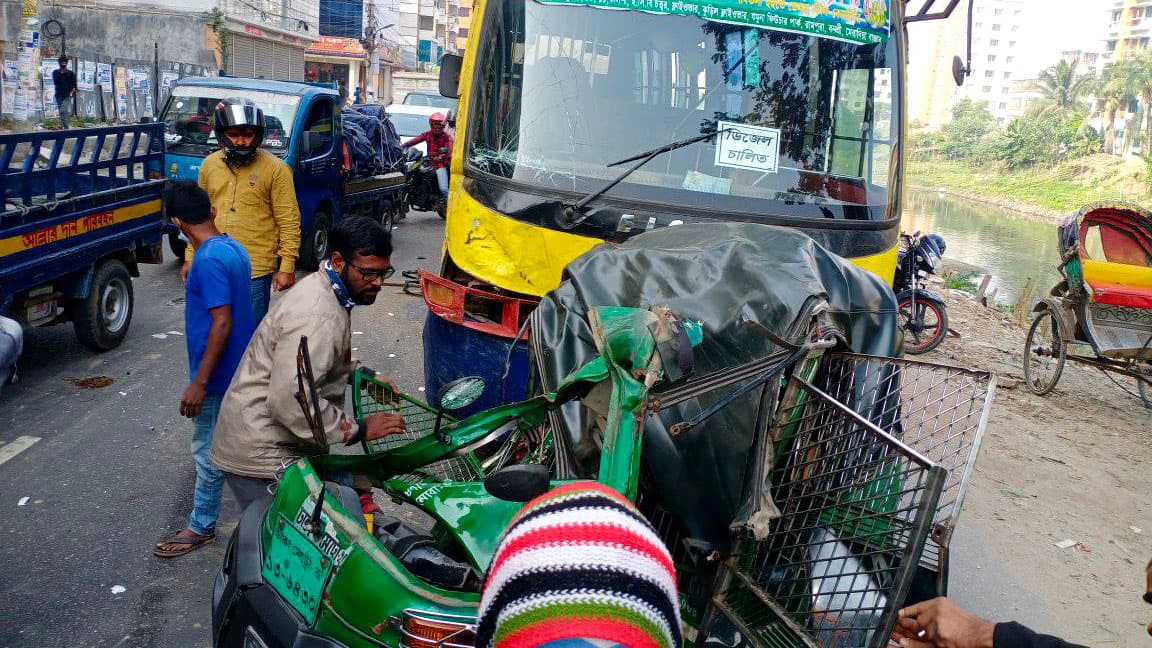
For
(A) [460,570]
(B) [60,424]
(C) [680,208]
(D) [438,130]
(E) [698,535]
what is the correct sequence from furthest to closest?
(D) [438,130], (B) [60,424], (C) [680,208], (E) [698,535], (A) [460,570]

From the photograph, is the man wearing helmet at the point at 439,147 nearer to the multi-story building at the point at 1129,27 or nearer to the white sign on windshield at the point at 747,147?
the white sign on windshield at the point at 747,147

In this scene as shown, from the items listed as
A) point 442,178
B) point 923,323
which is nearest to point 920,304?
Result: point 923,323

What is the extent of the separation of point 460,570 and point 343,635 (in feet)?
1.00

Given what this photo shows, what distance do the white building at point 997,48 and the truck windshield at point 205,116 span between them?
451 ft

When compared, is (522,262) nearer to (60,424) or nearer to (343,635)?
(343,635)

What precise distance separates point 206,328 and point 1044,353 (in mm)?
7336

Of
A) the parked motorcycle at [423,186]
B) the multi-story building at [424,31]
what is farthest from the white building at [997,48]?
the parked motorcycle at [423,186]

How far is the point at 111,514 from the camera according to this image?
4195 millimetres

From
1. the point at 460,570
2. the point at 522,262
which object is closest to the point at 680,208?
the point at 522,262

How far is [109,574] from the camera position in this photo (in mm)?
3672

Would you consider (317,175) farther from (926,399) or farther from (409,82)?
(409,82)

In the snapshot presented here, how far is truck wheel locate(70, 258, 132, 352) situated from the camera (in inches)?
251

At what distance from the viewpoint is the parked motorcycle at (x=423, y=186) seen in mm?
14539

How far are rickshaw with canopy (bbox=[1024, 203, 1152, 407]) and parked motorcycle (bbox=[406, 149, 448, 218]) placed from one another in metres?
9.50
